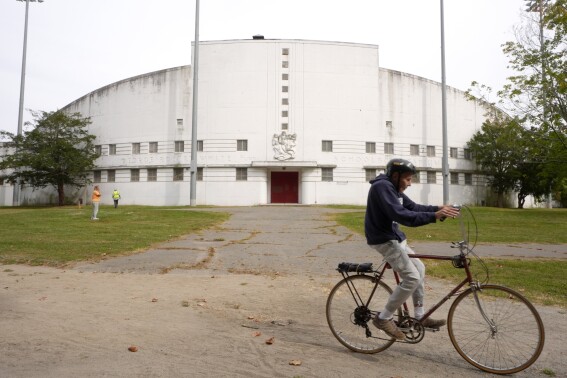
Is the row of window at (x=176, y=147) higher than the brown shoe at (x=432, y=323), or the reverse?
the row of window at (x=176, y=147)

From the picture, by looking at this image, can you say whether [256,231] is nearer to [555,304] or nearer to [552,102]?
[555,304]

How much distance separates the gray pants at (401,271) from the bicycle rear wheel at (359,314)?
0.17 meters

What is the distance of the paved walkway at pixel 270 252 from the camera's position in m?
8.21

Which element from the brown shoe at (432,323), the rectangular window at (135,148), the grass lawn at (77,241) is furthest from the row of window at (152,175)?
the brown shoe at (432,323)

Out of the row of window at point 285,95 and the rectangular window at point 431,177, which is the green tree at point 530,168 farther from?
the row of window at point 285,95

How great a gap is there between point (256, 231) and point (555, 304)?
10420 mm

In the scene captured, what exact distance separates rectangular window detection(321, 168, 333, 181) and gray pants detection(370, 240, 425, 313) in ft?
101

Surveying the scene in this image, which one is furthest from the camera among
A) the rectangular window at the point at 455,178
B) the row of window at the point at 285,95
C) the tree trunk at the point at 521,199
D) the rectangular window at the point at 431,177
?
the tree trunk at the point at 521,199

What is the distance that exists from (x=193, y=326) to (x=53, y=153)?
35883 mm

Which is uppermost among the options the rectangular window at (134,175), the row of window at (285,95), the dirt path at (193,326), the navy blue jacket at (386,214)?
the row of window at (285,95)

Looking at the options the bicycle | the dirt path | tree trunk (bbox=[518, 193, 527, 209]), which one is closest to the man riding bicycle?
the bicycle

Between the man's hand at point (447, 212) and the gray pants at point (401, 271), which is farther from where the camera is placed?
the gray pants at point (401, 271)

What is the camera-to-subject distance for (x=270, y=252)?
10055 millimetres

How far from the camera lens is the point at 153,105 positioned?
35938mm
